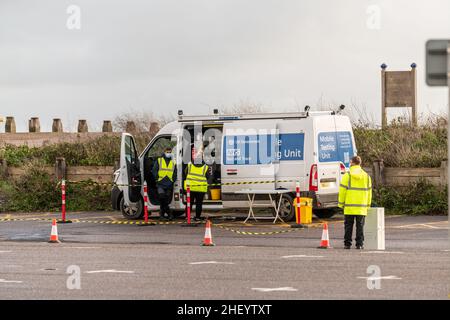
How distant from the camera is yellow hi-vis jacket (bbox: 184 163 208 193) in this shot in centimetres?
2711

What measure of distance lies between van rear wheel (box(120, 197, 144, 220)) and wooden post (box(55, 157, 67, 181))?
6.47 meters

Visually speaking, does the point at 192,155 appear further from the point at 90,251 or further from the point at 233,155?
the point at 90,251

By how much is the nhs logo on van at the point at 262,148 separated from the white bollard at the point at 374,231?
236 inches

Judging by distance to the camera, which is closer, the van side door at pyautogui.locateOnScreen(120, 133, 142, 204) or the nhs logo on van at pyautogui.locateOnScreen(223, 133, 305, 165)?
the nhs logo on van at pyautogui.locateOnScreen(223, 133, 305, 165)

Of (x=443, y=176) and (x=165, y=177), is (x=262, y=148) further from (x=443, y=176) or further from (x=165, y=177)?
(x=443, y=176)

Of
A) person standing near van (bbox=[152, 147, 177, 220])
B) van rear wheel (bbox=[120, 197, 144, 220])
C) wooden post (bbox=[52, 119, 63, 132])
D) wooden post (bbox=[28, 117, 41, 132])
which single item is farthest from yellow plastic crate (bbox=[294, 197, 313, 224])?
wooden post (bbox=[28, 117, 41, 132])

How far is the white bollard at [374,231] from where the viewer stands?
2072 centimetres

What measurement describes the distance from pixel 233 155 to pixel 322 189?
2463mm

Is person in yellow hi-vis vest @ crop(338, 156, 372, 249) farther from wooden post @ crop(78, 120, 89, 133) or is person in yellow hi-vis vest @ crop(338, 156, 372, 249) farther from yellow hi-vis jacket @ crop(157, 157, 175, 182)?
wooden post @ crop(78, 120, 89, 133)

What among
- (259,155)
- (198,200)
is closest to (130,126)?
(198,200)

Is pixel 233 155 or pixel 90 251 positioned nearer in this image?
pixel 90 251
